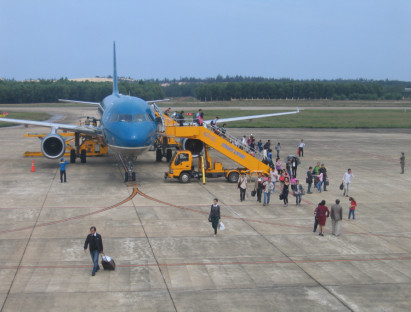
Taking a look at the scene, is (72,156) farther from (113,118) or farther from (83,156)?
(113,118)

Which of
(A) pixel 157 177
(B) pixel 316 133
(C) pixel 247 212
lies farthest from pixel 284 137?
(C) pixel 247 212

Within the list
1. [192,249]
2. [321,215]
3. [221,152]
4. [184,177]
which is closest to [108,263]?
[192,249]

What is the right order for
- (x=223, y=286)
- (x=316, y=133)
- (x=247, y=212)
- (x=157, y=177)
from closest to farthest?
(x=223, y=286)
(x=247, y=212)
(x=157, y=177)
(x=316, y=133)

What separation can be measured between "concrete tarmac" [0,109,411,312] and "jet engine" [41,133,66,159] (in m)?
3.41

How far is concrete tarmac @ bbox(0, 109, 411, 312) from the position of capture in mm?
13180

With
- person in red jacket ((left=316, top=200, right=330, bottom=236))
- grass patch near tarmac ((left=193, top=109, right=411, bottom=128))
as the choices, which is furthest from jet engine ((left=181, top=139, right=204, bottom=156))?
grass patch near tarmac ((left=193, top=109, right=411, bottom=128))

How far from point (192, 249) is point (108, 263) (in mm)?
3289

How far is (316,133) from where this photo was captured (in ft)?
197

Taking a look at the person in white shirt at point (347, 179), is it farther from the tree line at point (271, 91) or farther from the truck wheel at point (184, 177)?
the tree line at point (271, 91)

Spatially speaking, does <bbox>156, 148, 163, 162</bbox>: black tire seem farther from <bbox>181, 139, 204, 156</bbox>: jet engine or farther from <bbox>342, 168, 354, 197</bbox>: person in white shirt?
<bbox>342, 168, 354, 197</bbox>: person in white shirt

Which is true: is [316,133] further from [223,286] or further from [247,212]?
[223,286]

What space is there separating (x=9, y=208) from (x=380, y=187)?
1887 centimetres

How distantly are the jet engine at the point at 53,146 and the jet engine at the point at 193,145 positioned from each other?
7905 millimetres

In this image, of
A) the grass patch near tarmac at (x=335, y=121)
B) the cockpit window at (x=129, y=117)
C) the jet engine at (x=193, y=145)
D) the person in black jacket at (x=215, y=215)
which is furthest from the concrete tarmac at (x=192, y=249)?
the grass patch near tarmac at (x=335, y=121)
